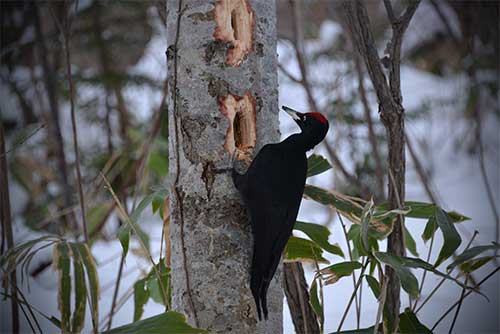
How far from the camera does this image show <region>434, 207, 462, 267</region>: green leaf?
1.19 meters

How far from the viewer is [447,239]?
3.95 ft

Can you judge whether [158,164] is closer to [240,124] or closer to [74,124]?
[74,124]

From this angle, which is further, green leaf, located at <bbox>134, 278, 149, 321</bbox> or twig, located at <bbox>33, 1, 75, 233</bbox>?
twig, located at <bbox>33, 1, 75, 233</bbox>

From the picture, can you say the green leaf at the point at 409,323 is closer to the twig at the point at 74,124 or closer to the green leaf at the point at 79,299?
the green leaf at the point at 79,299

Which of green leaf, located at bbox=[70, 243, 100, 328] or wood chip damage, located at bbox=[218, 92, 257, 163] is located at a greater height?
wood chip damage, located at bbox=[218, 92, 257, 163]

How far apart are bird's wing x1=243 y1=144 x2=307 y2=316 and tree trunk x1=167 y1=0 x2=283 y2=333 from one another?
0.11ft

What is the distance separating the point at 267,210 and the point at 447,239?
0.38 metres

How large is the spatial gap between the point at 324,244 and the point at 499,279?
104 cm

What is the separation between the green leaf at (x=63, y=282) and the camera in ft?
3.78

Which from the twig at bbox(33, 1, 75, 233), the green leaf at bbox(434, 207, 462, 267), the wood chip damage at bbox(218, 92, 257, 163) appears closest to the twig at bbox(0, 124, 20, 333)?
the wood chip damage at bbox(218, 92, 257, 163)

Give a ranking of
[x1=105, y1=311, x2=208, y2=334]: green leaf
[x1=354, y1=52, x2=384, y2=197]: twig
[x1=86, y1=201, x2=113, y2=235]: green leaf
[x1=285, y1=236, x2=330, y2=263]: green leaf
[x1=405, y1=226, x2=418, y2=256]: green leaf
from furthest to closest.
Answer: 1. [x1=86, y1=201, x2=113, y2=235]: green leaf
2. [x1=354, y1=52, x2=384, y2=197]: twig
3. [x1=405, y1=226, x2=418, y2=256]: green leaf
4. [x1=285, y1=236, x2=330, y2=263]: green leaf
5. [x1=105, y1=311, x2=208, y2=334]: green leaf

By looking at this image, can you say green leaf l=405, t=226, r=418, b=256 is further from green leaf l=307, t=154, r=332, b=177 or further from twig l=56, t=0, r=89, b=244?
twig l=56, t=0, r=89, b=244

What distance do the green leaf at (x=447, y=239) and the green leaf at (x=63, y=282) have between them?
698mm

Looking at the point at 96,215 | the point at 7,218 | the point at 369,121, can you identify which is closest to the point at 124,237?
the point at 7,218
